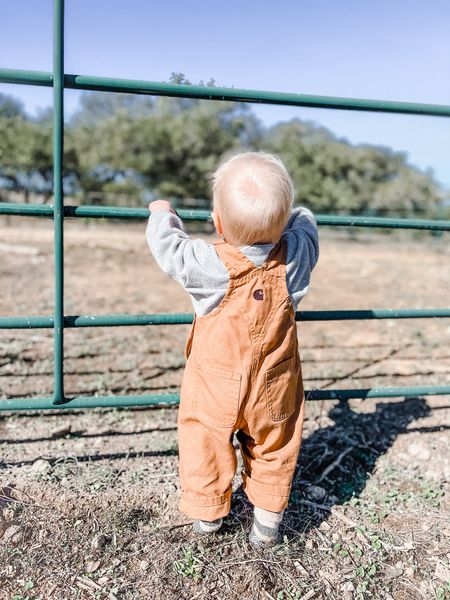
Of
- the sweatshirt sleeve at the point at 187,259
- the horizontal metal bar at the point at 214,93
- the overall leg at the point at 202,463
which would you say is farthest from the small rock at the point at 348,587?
the horizontal metal bar at the point at 214,93

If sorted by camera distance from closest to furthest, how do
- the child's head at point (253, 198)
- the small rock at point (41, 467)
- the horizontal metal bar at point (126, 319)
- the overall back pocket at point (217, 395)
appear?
1. the child's head at point (253, 198)
2. the overall back pocket at point (217, 395)
3. the horizontal metal bar at point (126, 319)
4. the small rock at point (41, 467)

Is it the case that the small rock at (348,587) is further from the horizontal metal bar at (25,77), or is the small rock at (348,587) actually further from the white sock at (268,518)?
the horizontal metal bar at (25,77)

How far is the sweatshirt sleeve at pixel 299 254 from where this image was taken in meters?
1.67

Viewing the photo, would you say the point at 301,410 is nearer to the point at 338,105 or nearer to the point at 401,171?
the point at 338,105

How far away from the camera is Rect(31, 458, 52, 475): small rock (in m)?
2.12

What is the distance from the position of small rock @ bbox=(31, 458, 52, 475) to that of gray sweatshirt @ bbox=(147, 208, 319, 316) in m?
0.96

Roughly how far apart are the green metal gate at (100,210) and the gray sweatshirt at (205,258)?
0.31m

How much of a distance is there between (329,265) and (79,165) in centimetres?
1390

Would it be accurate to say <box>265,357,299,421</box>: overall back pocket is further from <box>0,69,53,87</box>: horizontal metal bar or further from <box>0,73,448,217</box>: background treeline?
<box>0,73,448,217</box>: background treeline

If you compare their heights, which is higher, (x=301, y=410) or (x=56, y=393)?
(x=301, y=410)

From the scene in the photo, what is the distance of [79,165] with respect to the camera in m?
21.1

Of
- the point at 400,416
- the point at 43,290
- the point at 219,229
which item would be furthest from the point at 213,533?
the point at 43,290

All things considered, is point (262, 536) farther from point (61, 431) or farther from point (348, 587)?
point (61, 431)

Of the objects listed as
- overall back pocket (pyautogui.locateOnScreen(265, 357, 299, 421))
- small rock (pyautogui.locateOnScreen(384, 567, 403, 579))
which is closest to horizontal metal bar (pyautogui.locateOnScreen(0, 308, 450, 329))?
overall back pocket (pyautogui.locateOnScreen(265, 357, 299, 421))
